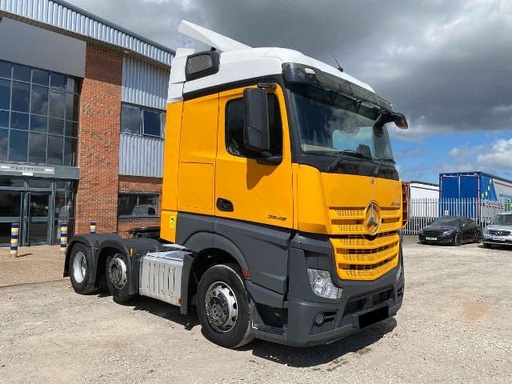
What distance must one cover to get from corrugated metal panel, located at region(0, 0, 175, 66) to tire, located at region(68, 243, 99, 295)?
426 inches

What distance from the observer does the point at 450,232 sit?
2112cm

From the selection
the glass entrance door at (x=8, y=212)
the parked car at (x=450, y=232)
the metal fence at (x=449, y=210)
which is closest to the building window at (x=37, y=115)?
the glass entrance door at (x=8, y=212)

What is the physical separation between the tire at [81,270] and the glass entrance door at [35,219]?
9144 millimetres

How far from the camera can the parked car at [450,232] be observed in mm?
21078

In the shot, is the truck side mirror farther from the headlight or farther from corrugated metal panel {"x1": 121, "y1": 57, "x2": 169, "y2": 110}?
corrugated metal panel {"x1": 121, "y1": 57, "x2": 169, "y2": 110}

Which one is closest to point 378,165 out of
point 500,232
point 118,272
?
point 118,272

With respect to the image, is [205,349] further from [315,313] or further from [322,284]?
[322,284]

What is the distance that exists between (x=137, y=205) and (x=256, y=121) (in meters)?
16.0

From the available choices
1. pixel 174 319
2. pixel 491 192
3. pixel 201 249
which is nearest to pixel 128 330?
pixel 174 319

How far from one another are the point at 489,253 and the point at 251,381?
647 inches

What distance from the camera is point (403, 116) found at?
614 centimetres

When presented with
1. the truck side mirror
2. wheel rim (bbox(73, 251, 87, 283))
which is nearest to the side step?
wheel rim (bbox(73, 251, 87, 283))

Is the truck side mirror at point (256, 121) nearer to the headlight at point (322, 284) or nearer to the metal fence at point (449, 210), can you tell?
the headlight at point (322, 284)

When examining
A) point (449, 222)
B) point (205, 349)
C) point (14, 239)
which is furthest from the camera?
point (449, 222)
